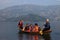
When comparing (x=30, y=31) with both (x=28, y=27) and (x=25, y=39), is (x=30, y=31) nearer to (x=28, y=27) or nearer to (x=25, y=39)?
(x=28, y=27)

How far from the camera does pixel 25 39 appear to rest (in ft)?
134

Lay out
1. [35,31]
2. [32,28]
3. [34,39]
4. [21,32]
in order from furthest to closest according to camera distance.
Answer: [21,32]
[32,28]
[35,31]
[34,39]

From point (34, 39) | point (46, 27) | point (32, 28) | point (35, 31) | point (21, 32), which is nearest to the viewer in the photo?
Answer: point (34, 39)

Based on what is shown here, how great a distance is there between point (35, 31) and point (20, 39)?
4.68 m

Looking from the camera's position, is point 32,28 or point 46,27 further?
point 32,28

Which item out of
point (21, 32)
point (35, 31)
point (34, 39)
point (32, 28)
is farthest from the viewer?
point (21, 32)

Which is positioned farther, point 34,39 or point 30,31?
point 30,31

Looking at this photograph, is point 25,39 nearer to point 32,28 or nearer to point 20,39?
point 20,39

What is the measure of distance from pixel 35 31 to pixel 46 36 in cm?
317

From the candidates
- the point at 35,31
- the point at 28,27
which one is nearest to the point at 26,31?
the point at 28,27

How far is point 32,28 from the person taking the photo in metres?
48.1

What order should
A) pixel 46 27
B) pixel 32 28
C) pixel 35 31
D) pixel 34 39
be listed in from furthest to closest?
pixel 32 28
pixel 35 31
pixel 46 27
pixel 34 39

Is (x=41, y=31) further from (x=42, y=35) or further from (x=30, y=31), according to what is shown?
(x=30, y=31)

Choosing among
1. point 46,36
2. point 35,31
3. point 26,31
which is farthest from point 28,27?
point 46,36
